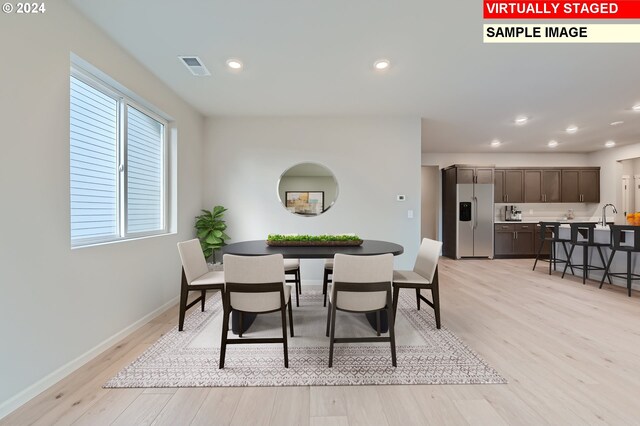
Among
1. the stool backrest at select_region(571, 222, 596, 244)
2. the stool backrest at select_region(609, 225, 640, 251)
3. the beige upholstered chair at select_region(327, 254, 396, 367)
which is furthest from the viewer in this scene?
the stool backrest at select_region(571, 222, 596, 244)

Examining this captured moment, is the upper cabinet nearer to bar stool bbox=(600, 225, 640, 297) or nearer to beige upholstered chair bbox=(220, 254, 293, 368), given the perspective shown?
bar stool bbox=(600, 225, 640, 297)

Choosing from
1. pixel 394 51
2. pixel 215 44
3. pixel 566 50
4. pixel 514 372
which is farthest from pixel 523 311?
pixel 215 44

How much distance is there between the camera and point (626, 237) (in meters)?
4.15

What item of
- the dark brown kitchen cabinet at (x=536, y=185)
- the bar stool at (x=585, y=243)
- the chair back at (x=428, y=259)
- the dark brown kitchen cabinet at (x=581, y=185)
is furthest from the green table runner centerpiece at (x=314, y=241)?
the dark brown kitchen cabinet at (x=581, y=185)

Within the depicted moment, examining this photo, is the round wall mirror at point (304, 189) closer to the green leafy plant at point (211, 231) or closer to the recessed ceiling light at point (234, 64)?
the green leafy plant at point (211, 231)

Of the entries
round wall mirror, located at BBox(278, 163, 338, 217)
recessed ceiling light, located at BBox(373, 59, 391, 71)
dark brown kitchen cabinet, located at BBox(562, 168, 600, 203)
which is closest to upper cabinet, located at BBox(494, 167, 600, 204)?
dark brown kitchen cabinet, located at BBox(562, 168, 600, 203)

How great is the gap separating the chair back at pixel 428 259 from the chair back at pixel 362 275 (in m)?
0.75

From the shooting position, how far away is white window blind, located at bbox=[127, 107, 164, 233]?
288 centimetres

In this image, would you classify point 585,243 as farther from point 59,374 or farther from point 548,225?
point 59,374

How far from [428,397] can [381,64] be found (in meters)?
2.79

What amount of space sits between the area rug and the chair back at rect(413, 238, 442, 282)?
0.54 m

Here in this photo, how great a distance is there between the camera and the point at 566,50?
2.45 m

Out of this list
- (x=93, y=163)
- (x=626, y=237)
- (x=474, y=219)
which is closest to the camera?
(x=93, y=163)

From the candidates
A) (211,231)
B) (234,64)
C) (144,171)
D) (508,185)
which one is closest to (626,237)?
(508,185)
